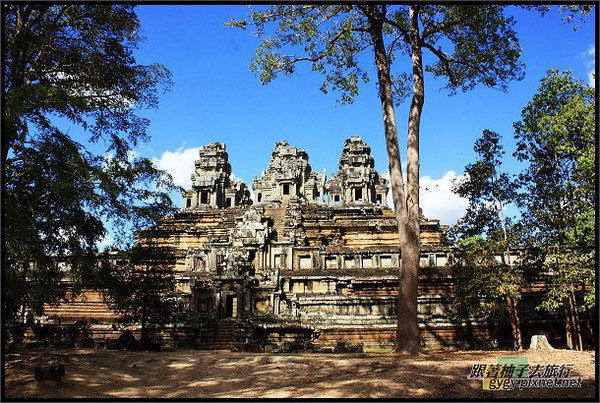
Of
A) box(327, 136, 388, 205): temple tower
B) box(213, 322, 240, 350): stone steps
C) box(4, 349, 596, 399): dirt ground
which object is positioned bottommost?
box(213, 322, 240, 350): stone steps

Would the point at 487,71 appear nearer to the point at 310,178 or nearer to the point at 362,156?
the point at 362,156

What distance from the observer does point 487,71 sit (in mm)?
16953

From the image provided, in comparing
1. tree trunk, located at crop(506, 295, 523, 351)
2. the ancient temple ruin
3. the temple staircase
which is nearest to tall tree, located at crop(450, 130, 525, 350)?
tree trunk, located at crop(506, 295, 523, 351)

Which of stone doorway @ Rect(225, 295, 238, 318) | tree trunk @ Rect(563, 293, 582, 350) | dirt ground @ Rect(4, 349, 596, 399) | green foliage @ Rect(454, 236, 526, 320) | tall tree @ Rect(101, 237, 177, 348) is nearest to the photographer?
dirt ground @ Rect(4, 349, 596, 399)

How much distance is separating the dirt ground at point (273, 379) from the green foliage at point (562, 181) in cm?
438

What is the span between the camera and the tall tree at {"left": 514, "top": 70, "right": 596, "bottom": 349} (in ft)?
47.5

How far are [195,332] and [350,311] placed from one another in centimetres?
693

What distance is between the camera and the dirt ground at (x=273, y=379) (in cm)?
792

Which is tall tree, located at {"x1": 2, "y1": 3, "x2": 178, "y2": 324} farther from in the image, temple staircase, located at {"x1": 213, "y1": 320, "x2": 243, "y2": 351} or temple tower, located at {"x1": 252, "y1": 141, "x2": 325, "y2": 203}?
temple tower, located at {"x1": 252, "y1": 141, "x2": 325, "y2": 203}

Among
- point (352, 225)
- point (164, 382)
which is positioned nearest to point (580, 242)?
point (164, 382)

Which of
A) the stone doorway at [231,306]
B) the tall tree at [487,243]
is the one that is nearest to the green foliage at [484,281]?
the tall tree at [487,243]

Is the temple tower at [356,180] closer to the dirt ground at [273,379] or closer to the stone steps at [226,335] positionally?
the stone steps at [226,335]

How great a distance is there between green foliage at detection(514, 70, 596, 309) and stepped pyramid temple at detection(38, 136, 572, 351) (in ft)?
13.7

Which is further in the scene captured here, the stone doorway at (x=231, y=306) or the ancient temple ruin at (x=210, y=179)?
the ancient temple ruin at (x=210, y=179)
